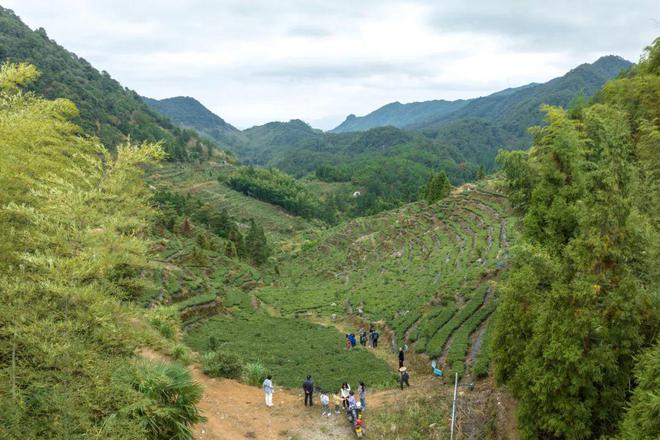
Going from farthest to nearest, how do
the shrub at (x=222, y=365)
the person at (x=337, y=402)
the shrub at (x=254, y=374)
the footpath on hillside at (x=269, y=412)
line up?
the shrub at (x=254, y=374) < the shrub at (x=222, y=365) < the person at (x=337, y=402) < the footpath on hillside at (x=269, y=412)

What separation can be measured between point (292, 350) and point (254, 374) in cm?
479

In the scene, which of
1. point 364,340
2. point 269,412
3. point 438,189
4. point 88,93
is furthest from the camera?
point 88,93

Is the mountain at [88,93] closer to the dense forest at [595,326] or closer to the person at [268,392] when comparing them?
the person at [268,392]

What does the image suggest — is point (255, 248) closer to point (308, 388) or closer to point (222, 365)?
point (222, 365)

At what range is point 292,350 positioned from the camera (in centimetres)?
2305

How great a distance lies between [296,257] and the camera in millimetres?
69375

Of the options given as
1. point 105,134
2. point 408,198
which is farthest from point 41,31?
point 408,198

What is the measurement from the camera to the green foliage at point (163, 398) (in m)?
9.99

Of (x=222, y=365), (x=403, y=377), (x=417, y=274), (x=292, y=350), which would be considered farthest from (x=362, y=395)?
(x=417, y=274)

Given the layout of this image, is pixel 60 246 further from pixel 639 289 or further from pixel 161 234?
pixel 161 234

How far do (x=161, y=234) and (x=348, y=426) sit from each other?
40.9m

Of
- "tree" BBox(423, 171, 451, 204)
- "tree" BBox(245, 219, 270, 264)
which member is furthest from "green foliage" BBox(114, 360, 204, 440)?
"tree" BBox(423, 171, 451, 204)

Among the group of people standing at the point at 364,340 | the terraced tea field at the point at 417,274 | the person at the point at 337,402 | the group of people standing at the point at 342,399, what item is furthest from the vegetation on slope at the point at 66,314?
the group of people standing at the point at 364,340

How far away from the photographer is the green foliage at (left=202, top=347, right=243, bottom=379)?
18.2 meters
